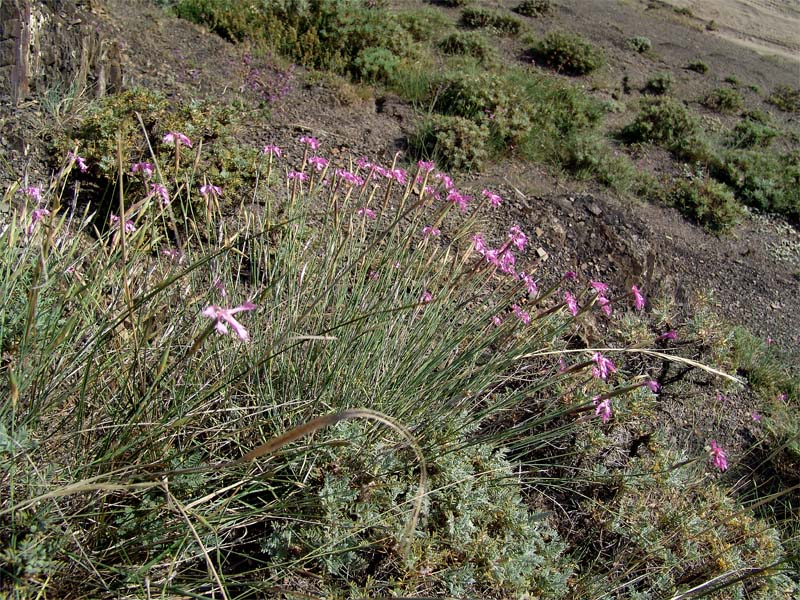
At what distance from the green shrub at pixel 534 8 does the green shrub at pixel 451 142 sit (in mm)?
5805

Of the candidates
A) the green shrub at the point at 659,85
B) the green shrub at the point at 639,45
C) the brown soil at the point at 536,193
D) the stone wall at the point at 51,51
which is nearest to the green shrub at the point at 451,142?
the brown soil at the point at 536,193

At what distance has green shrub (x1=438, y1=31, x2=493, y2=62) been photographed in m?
7.15

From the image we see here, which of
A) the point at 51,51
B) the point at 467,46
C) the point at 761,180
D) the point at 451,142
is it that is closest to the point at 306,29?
the point at 467,46

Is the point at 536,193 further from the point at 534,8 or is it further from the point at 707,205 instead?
the point at 534,8

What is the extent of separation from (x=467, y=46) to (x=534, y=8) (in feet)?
11.1

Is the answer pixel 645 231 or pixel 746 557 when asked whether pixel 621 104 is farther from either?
pixel 746 557

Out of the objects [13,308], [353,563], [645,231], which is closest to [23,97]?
[13,308]

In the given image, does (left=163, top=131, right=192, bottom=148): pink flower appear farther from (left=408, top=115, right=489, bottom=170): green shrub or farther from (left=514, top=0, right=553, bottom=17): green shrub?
(left=514, top=0, right=553, bottom=17): green shrub

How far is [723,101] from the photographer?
8039 mm

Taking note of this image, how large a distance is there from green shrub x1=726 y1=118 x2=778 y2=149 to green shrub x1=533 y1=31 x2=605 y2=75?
5.78ft

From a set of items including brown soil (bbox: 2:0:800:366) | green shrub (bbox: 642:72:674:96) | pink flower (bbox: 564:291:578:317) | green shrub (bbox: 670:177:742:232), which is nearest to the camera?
pink flower (bbox: 564:291:578:317)

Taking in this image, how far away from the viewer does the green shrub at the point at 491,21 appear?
338 inches

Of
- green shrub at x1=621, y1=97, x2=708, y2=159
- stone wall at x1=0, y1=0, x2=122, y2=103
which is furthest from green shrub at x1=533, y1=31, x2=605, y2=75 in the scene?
stone wall at x1=0, y1=0, x2=122, y2=103

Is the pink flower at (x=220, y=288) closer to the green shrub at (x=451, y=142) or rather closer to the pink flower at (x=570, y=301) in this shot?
the pink flower at (x=570, y=301)
